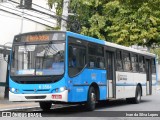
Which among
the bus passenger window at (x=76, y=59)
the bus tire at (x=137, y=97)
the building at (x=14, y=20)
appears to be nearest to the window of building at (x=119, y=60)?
the bus tire at (x=137, y=97)

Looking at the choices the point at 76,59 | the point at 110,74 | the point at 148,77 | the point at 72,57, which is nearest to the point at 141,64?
the point at 148,77

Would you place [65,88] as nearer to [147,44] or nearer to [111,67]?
[111,67]

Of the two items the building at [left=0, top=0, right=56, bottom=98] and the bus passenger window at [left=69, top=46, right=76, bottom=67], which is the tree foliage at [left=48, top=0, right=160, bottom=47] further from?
the bus passenger window at [left=69, top=46, right=76, bottom=67]

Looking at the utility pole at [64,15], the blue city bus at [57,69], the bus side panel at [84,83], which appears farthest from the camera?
the utility pole at [64,15]

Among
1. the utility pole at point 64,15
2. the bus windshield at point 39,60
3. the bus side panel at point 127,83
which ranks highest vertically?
the utility pole at point 64,15

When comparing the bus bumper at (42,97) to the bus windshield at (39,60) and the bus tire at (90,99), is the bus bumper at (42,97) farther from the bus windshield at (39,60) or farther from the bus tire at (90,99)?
the bus tire at (90,99)

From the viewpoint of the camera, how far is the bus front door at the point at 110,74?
18.7 m

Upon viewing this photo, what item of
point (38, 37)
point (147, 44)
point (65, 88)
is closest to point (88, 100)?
point (65, 88)

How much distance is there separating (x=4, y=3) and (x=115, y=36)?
7.96m

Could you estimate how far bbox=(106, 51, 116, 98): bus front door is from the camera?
1869cm

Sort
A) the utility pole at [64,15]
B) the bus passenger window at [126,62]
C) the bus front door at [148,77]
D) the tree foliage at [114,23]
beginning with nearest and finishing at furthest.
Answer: the bus passenger window at [126,62], the utility pole at [64,15], the bus front door at [148,77], the tree foliage at [114,23]

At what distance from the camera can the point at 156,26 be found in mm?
28578

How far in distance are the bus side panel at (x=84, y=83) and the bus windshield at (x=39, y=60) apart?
83 cm

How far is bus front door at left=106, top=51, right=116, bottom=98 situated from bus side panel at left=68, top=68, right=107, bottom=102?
783mm
